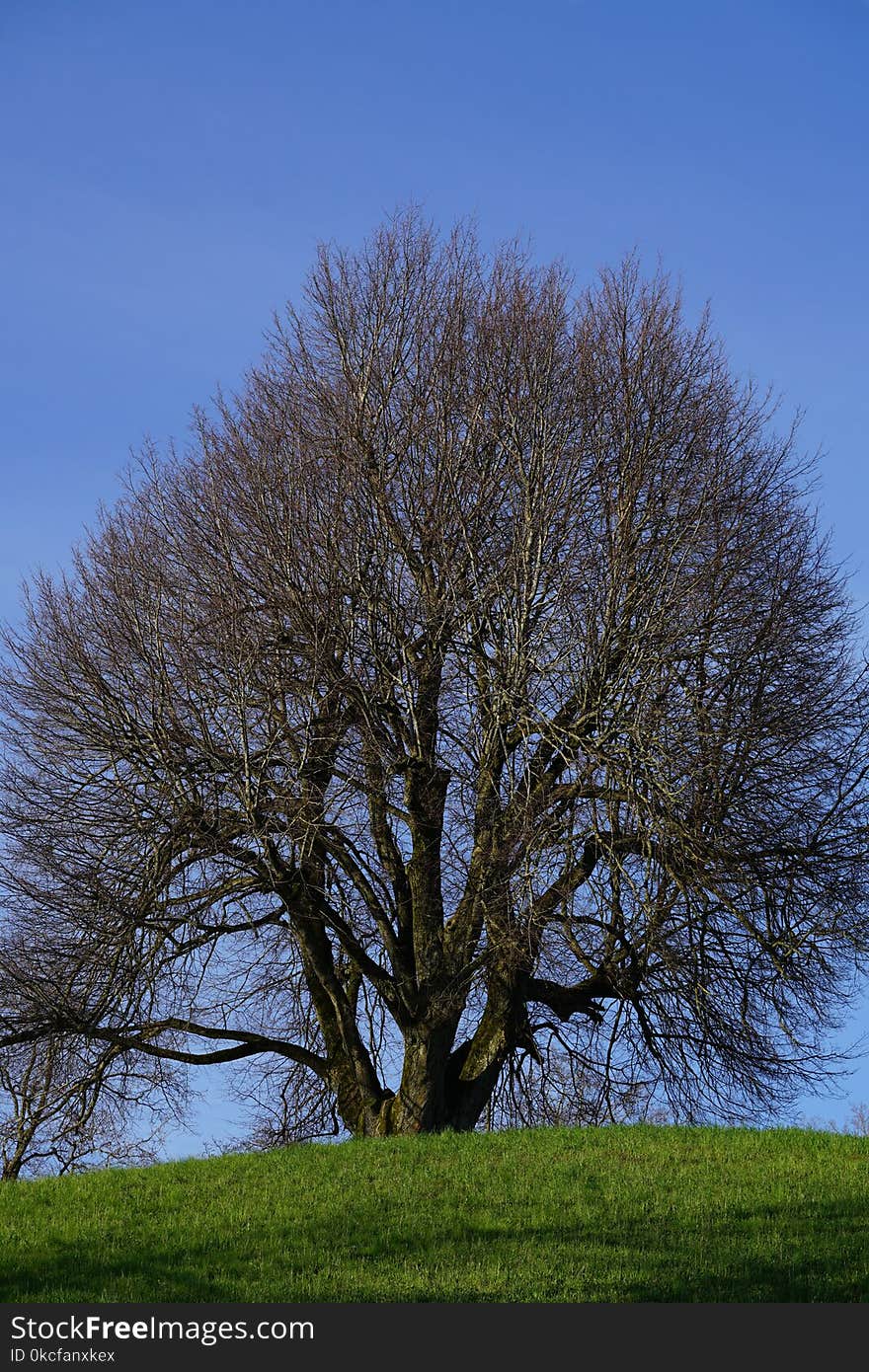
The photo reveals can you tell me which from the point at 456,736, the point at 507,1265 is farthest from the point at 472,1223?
the point at 456,736

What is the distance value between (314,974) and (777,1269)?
823cm

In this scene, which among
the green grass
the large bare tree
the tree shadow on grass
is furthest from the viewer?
the large bare tree

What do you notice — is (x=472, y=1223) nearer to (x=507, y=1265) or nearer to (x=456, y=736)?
(x=507, y=1265)

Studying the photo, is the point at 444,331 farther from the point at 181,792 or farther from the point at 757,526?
the point at 181,792

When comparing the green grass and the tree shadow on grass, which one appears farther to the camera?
the green grass

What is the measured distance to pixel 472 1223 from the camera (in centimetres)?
1086

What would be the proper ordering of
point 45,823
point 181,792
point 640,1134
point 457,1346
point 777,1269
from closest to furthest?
point 457,1346
point 777,1269
point 640,1134
point 181,792
point 45,823

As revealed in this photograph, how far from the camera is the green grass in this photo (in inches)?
370

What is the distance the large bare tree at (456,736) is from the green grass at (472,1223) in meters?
2.12

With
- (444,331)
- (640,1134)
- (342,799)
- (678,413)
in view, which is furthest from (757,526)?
(640,1134)

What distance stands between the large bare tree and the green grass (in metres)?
2.12

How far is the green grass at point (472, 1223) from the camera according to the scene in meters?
9.41

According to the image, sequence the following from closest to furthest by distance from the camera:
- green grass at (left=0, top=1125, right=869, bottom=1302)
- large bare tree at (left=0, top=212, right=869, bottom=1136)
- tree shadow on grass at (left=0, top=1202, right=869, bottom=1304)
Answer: tree shadow on grass at (left=0, top=1202, right=869, bottom=1304) → green grass at (left=0, top=1125, right=869, bottom=1302) → large bare tree at (left=0, top=212, right=869, bottom=1136)

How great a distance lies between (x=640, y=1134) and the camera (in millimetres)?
13992
